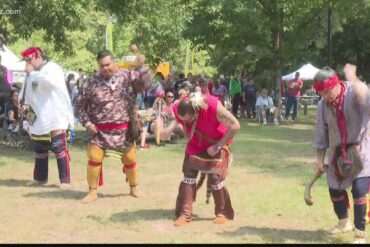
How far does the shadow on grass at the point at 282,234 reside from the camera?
5.76 meters

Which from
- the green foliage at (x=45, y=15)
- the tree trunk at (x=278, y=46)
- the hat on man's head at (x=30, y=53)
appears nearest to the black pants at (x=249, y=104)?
the tree trunk at (x=278, y=46)

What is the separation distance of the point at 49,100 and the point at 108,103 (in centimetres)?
136

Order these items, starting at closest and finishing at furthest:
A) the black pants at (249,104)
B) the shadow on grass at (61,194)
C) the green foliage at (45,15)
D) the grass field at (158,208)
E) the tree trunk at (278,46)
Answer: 1. the grass field at (158,208)
2. the shadow on grass at (61,194)
3. the green foliage at (45,15)
4. the tree trunk at (278,46)
5. the black pants at (249,104)

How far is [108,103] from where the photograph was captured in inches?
289

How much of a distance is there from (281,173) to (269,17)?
12032 mm

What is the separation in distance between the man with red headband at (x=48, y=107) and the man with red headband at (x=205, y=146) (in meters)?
2.38

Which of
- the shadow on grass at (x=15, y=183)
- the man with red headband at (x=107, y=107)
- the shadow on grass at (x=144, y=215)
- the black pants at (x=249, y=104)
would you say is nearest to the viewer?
the shadow on grass at (x=144, y=215)

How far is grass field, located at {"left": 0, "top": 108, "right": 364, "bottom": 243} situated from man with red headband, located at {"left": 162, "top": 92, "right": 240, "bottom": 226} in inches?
7.6

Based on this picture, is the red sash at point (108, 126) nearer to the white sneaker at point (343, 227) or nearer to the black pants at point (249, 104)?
the white sneaker at point (343, 227)

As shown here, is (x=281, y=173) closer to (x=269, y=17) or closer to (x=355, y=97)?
(x=355, y=97)

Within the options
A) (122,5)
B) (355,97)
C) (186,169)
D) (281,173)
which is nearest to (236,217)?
(186,169)

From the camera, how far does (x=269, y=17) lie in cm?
2091

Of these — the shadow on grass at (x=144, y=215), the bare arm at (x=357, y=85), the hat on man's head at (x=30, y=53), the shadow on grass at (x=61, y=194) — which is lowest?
the shadow on grass at (x=144, y=215)

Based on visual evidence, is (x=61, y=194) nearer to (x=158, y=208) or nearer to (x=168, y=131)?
(x=158, y=208)
